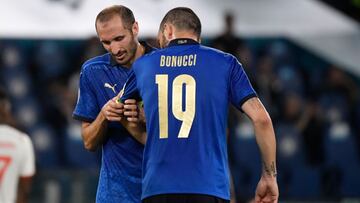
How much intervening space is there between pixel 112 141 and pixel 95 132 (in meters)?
0.15

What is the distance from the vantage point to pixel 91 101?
20.6 feet

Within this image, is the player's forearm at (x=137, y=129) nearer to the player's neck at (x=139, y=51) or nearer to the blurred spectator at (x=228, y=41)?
the player's neck at (x=139, y=51)

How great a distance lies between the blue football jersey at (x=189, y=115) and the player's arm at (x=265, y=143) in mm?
70

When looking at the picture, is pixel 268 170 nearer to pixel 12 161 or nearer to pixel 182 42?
pixel 182 42

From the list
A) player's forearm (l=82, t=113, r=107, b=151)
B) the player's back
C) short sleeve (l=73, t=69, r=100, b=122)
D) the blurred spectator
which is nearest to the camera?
player's forearm (l=82, t=113, r=107, b=151)

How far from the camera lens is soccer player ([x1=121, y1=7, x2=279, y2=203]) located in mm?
5516

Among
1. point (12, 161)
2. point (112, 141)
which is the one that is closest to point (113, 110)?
point (112, 141)

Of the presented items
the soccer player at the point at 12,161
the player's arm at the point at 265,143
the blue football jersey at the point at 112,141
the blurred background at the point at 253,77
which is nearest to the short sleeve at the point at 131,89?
the blue football jersey at the point at 112,141

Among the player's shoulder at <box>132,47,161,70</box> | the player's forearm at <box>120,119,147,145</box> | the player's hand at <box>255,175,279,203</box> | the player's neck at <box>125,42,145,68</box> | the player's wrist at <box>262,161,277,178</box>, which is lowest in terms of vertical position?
the player's hand at <box>255,175,279,203</box>

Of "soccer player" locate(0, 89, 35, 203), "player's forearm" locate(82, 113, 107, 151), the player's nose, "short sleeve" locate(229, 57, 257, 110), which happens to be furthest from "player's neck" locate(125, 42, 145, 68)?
"soccer player" locate(0, 89, 35, 203)

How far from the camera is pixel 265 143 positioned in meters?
5.51

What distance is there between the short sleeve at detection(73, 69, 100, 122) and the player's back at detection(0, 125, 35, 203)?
221cm

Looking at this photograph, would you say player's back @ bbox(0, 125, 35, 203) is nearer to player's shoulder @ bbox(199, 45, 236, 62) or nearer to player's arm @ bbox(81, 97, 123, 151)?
player's arm @ bbox(81, 97, 123, 151)

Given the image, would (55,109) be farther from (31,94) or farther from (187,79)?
(187,79)
